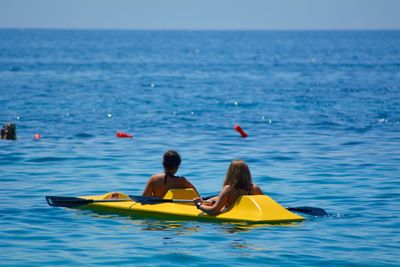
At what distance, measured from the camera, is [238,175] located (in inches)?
565

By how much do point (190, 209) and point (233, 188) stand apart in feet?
2.72

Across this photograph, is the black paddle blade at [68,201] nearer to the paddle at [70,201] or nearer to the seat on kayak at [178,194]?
the paddle at [70,201]

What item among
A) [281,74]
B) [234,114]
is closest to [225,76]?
[281,74]

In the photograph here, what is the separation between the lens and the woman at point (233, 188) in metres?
14.3

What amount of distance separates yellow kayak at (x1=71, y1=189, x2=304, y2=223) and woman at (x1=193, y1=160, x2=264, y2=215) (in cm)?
9

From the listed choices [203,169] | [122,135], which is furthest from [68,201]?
[122,135]

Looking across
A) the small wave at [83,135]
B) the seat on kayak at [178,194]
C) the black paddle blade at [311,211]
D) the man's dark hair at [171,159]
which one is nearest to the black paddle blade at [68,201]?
the seat on kayak at [178,194]

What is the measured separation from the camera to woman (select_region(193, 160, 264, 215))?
564 inches

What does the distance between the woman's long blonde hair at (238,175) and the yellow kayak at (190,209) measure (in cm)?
21

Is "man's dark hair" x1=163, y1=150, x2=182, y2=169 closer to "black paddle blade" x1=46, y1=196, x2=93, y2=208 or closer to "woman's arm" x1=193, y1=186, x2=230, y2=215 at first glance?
"woman's arm" x1=193, y1=186, x2=230, y2=215

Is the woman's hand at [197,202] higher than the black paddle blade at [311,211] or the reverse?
higher

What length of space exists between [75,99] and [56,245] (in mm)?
34133

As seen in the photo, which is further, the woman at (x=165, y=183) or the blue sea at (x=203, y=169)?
the woman at (x=165, y=183)

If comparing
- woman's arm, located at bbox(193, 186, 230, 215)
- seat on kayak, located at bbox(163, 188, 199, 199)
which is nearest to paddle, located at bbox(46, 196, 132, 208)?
seat on kayak, located at bbox(163, 188, 199, 199)
